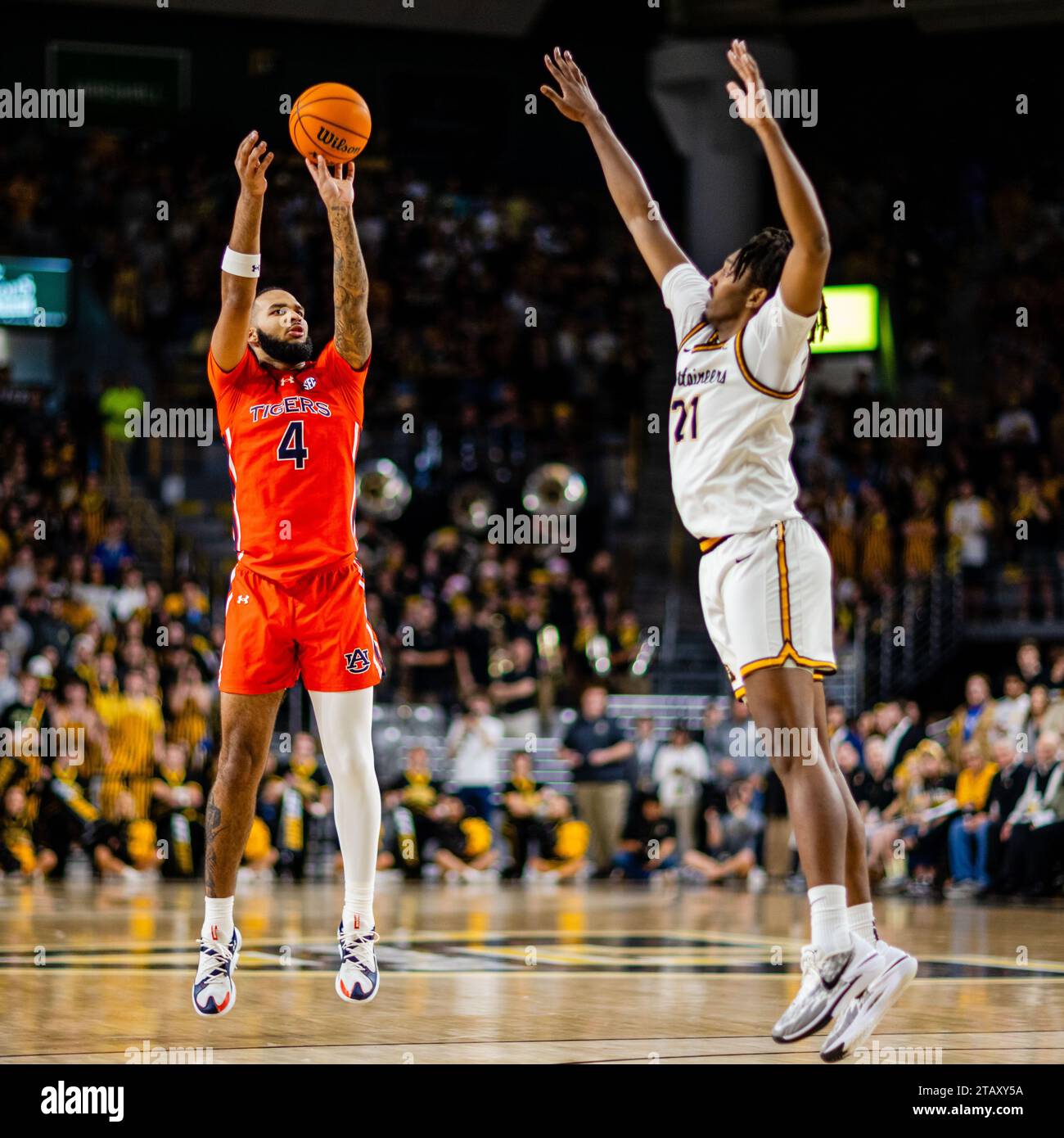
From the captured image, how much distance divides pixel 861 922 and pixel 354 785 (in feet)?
6.13

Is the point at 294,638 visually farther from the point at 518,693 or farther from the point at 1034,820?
the point at 518,693

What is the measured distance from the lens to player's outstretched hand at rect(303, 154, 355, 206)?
6.16 metres

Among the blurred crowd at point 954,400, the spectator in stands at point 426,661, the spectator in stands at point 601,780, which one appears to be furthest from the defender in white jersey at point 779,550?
the blurred crowd at point 954,400

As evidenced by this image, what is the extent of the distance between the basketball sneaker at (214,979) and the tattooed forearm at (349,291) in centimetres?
213

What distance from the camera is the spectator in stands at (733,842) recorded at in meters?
15.1

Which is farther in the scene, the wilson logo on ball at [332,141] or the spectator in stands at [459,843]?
the spectator in stands at [459,843]

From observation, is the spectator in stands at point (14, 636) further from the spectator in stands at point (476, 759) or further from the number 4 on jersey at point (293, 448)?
the number 4 on jersey at point (293, 448)

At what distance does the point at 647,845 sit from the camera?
51.5ft

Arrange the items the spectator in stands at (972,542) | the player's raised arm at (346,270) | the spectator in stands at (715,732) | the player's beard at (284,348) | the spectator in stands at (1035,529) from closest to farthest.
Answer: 1. the player's raised arm at (346,270)
2. the player's beard at (284,348)
3. the spectator in stands at (715,732)
4. the spectator in stands at (1035,529)
5. the spectator in stands at (972,542)

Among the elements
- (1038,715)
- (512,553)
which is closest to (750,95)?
(1038,715)

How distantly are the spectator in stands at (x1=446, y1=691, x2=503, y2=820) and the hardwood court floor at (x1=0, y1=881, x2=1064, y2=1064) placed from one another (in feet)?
12.2
